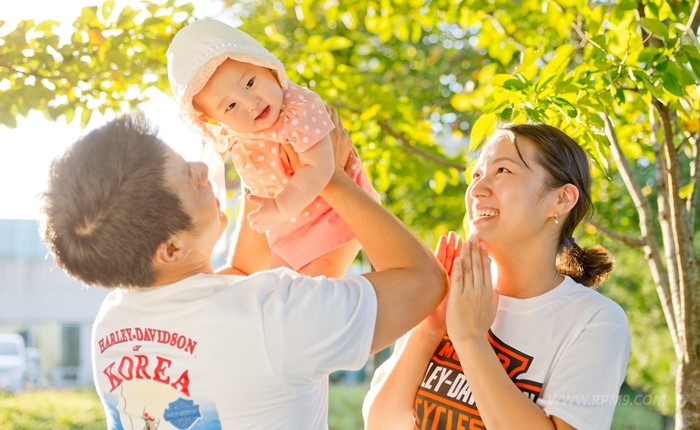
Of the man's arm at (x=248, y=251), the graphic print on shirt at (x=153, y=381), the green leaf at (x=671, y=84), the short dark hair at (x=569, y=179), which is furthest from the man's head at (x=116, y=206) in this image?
the green leaf at (x=671, y=84)

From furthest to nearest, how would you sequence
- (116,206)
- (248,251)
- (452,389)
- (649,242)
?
1. (649,242)
2. (248,251)
3. (452,389)
4. (116,206)

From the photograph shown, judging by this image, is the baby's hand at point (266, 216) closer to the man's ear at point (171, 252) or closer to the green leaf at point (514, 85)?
the man's ear at point (171, 252)

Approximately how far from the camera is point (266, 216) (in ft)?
5.98

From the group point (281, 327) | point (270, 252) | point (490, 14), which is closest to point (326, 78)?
point (490, 14)

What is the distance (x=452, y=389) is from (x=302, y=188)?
1.67 feet

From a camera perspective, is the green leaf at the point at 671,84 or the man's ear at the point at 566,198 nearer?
the man's ear at the point at 566,198

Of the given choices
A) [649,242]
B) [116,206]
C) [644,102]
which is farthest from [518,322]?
[649,242]

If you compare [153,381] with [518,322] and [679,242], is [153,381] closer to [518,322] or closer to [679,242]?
[518,322]

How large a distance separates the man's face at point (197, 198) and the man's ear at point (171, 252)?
0.08 feet

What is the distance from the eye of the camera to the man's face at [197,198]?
1.50 meters

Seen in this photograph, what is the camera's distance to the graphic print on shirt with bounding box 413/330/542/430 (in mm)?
1672

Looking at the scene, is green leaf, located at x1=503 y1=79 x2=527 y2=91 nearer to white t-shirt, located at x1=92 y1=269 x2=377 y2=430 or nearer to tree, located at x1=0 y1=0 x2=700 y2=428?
tree, located at x1=0 y1=0 x2=700 y2=428

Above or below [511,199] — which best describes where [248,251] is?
below

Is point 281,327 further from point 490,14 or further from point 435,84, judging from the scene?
point 435,84
